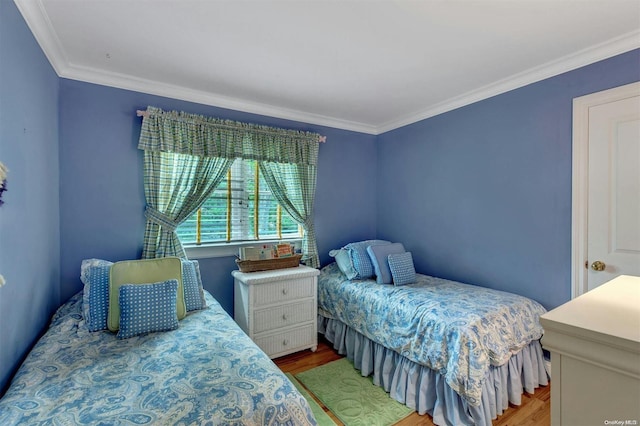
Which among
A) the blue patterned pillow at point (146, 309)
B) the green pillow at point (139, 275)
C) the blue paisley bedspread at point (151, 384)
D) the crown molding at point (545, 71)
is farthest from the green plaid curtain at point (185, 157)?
the crown molding at point (545, 71)

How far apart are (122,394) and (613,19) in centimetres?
303

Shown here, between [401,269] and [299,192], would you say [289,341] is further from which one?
[299,192]

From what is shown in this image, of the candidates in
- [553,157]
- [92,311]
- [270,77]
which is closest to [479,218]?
[553,157]

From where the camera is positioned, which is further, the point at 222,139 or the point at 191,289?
the point at 222,139

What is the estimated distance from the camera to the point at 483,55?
6.69 feet

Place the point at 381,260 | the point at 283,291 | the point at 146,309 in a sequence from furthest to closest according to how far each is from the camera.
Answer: the point at 381,260 < the point at 283,291 < the point at 146,309

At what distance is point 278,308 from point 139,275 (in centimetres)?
115

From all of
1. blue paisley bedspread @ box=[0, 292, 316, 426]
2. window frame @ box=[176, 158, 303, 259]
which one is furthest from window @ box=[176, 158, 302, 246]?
blue paisley bedspread @ box=[0, 292, 316, 426]

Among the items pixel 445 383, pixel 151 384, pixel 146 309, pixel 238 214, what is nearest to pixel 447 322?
pixel 445 383

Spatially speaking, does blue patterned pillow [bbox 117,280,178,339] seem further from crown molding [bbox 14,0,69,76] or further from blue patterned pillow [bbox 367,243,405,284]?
blue patterned pillow [bbox 367,243,405,284]

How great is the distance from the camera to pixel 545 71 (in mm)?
2201

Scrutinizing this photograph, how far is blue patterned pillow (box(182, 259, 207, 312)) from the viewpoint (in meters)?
1.99

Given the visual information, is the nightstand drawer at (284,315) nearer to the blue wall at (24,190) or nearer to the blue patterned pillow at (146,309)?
the blue patterned pillow at (146,309)

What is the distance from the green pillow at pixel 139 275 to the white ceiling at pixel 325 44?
1406 millimetres
